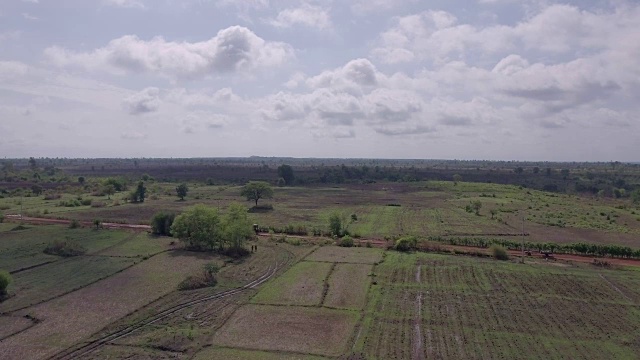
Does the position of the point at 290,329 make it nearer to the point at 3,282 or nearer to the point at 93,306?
the point at 93,306

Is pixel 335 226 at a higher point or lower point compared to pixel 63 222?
higher

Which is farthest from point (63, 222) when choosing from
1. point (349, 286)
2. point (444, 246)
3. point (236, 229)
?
point (444, 246)

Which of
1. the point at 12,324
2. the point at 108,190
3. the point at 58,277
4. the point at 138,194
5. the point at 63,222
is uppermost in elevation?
the point at 108,190

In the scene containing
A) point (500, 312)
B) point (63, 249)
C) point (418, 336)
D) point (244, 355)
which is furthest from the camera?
point (63, 249)

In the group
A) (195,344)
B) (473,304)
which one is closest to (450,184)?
(473,304)

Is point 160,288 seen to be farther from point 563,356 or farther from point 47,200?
point 47,200

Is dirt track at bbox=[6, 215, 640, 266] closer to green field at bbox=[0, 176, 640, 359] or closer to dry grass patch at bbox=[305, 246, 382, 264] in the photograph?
green field at bbox=[0, 176, 640, 359]
